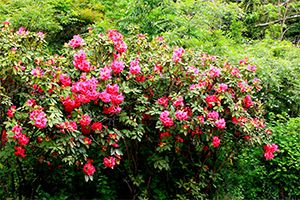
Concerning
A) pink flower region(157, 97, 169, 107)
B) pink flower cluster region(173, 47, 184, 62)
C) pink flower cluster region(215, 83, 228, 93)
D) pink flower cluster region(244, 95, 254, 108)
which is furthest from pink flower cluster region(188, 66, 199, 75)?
pink flower cluster region(244, 95, 254, 108)

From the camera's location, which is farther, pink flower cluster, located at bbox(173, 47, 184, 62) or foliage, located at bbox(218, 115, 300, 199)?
foliage, located at bbox(218, 115, 300, 199)

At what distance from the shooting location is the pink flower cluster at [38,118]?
6.84 ft

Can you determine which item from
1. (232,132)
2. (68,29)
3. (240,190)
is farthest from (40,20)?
(240,190)

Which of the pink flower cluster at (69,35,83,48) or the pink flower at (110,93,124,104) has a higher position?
the pink flower cluster at (69,35,83,48)

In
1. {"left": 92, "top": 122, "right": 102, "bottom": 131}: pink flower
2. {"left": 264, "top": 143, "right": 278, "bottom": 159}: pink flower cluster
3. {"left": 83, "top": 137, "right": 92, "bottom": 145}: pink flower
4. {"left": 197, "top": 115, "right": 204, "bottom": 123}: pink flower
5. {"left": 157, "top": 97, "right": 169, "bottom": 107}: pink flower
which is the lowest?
{"left": 264, "top": 143, "right": 278, "bottom": 159}: pink flower cluster

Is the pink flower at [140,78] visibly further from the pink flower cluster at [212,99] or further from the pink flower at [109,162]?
the pink flower at [109,162]

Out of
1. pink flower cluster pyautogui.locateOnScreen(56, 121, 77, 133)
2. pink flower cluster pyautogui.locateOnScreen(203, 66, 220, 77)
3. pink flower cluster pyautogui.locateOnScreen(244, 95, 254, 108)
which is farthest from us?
pink flower cluster pyautogui.locateOnScreen(244, 95, 254, 108)

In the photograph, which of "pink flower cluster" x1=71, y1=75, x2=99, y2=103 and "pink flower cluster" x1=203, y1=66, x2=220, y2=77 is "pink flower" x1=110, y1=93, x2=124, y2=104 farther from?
"pink flower cluster" x1=203, y1=66, x2=220, y2=77

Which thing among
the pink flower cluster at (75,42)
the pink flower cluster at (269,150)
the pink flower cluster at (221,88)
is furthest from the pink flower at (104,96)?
the pink flower cluster at (269,150)

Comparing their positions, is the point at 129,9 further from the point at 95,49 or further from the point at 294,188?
the point at 294,188

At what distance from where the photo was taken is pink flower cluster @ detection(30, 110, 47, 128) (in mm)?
2084

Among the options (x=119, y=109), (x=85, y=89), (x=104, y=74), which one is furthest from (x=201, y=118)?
(x=85, y=89)

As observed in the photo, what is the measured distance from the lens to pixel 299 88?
4.59 metres

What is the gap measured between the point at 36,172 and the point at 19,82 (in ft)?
3.29
